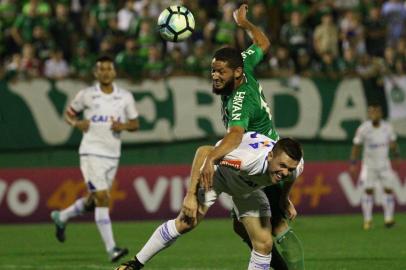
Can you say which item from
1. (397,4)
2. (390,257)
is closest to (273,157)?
(390,257)

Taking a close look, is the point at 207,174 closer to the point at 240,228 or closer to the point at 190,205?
the point at 190,205

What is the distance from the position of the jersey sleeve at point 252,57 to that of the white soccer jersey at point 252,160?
1.19 meters

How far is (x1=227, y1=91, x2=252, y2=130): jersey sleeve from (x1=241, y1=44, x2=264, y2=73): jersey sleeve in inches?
31.9

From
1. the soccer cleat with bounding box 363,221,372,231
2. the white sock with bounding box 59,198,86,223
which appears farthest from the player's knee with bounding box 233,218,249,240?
the soccer cleat with bounding box 363,221,372,231

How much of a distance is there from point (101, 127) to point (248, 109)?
4884 mm

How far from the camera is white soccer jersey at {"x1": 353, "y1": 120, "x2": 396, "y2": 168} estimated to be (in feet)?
60.6

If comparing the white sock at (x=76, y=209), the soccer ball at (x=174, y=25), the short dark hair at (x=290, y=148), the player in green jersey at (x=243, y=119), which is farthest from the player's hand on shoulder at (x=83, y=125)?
the short dark hair at (x=290, y=148)

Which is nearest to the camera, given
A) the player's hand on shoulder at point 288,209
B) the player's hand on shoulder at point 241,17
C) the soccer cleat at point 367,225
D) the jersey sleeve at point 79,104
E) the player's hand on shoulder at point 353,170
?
the player's hand on shoulder at point 288,209

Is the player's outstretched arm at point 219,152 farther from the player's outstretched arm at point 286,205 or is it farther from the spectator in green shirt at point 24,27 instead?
the spectator in green shirt at point 24,27

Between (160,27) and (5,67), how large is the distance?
1012 centimetres

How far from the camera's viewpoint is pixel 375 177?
18531 millimetres

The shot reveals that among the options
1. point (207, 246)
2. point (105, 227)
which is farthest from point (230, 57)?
point (207, 246)

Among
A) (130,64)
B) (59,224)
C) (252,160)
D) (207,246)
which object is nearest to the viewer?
(252,160)

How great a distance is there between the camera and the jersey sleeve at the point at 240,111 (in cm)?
855
